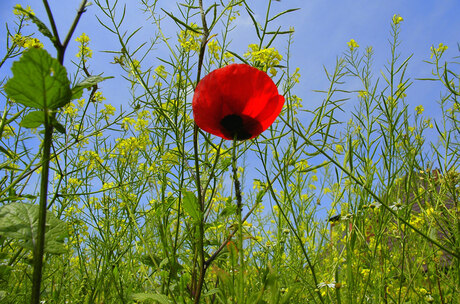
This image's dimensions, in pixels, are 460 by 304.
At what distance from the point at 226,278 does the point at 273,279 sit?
97 millimetres

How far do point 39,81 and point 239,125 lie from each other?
1.43 ft

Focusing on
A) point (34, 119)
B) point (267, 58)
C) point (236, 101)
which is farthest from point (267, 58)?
point (34, 119)

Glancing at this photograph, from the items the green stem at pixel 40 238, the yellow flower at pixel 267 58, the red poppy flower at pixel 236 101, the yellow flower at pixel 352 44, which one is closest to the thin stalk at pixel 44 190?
the green stem at pixel 40 238

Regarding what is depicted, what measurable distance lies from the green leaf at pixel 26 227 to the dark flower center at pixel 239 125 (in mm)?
410

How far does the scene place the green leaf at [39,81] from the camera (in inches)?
19.6

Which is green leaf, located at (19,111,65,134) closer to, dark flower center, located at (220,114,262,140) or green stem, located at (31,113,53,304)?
green stem, located at (31,113,53,304)

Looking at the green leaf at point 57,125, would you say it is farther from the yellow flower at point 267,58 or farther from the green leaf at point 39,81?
the yellow flower at point 267,58

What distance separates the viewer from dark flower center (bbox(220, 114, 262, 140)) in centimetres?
82

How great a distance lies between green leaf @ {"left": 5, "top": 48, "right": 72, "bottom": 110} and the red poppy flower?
1.07 feet

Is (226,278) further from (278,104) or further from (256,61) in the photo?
(256,61)

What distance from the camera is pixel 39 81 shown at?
512 mm

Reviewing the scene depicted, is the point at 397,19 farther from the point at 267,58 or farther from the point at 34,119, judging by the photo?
the point at 34,119

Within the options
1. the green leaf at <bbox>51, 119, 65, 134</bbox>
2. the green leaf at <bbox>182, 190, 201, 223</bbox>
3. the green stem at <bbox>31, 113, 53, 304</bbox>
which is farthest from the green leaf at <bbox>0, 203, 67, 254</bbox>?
the green leaf at <bbox>182, 190, 201, 223</bbox>

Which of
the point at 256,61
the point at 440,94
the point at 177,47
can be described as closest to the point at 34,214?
the point at 256,61
